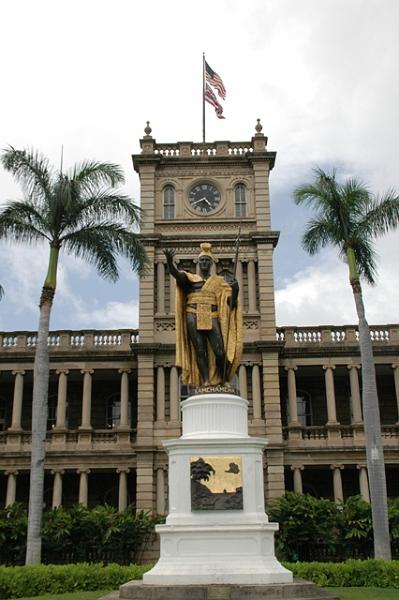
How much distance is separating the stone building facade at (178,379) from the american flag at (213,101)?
1.38 metres

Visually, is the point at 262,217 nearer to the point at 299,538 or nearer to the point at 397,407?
the point at 397,407

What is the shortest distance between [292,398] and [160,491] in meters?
6.61

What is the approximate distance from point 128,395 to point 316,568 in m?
15.7

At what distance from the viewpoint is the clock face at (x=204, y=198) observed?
1259 inches

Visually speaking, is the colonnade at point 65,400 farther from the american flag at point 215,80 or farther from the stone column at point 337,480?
the american flag at point 215,80

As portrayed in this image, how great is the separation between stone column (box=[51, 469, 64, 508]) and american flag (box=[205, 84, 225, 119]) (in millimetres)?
16813

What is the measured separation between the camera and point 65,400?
30312 millimetres

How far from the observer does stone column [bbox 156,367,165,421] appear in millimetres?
28516

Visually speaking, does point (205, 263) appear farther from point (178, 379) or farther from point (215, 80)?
point (215, 80)

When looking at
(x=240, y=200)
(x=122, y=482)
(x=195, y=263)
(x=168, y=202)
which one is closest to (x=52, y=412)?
(x=122, y=482)

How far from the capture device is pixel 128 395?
30.8 m

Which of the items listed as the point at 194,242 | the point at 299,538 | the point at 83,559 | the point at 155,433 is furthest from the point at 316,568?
the point at 194,242

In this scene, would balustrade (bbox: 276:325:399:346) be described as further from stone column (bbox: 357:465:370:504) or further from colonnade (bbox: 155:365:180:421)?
stone column (bbox: 357:465:370:504)

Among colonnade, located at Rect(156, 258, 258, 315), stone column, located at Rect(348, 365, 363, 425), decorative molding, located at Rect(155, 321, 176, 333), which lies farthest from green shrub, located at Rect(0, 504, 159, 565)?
stone column, located at Rect(348, 365, 363, 425)
